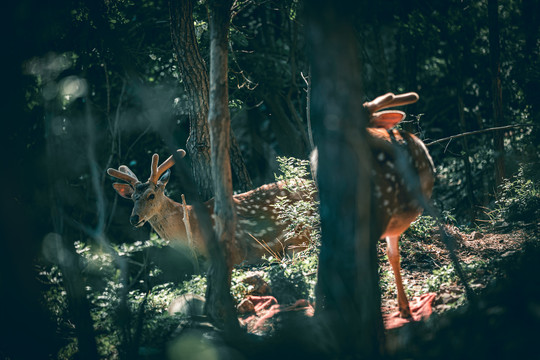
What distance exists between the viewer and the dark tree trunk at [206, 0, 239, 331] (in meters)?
4.05

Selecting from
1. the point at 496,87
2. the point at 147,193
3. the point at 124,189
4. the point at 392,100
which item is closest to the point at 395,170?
the point at 392,100

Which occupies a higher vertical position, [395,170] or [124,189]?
[124,189]

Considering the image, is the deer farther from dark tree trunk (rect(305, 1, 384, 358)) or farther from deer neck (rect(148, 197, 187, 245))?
deer neck (rect(148, 197, 187, 245))

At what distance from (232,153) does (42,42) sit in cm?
350

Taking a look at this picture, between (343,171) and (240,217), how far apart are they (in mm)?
3971

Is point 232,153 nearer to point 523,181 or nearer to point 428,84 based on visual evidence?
point 523,181

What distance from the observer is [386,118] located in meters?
4.25

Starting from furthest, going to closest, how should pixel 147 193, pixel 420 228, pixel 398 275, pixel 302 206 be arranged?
pixel 147 193
pixel 420 228
pixel 302 206
pixel 398 275

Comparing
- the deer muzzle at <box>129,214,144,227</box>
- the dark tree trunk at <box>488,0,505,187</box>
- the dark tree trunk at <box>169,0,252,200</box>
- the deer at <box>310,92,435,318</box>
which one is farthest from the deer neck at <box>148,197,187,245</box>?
the dark tree trunk at <box>488,0,505,187</box>

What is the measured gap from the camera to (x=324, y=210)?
11.9 ft

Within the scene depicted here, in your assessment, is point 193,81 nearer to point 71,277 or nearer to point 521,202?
point 71,277

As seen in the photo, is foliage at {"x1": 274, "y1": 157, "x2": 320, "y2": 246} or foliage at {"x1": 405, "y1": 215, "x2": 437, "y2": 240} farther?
foliage at {"x1": 405, "y1": 215, "x2": 437, "y2": 240}

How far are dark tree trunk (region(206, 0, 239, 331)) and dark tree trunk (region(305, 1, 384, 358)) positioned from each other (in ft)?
3.10

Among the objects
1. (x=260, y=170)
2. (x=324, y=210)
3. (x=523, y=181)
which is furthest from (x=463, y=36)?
(x=324, y=210)
